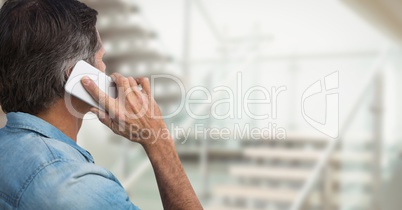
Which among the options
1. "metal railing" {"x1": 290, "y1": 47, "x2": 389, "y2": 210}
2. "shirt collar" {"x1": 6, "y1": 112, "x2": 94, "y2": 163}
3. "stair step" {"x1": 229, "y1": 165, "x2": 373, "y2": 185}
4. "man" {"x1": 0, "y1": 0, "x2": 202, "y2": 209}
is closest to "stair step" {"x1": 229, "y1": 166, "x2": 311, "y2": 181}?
"stair step" {"x1": 229, "y1": 165, "x2": 373, "y2": 185}

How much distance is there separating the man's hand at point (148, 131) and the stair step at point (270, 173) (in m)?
1.91

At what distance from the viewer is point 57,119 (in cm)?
73

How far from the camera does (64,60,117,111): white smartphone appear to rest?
72 centimetres

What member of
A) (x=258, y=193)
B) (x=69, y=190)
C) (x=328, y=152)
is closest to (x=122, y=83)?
(x=69, y=190)

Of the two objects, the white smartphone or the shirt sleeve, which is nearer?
the shirt sleeve

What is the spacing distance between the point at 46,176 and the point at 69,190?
0.04m

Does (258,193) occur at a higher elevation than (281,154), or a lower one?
lower

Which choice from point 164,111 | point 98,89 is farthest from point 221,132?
point 98,89

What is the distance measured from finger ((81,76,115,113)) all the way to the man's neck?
0.17 feet

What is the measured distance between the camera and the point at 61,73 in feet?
2.36

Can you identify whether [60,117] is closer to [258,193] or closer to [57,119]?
[57,119]

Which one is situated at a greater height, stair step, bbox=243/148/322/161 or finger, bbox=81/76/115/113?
finger, bbox=81/76/115/113

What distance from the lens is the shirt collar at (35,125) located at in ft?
2.22

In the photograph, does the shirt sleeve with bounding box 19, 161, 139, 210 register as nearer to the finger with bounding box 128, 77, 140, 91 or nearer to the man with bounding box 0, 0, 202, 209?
the man with bounding box 0, 0, 202, 209
